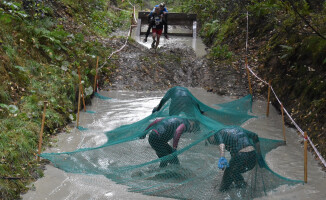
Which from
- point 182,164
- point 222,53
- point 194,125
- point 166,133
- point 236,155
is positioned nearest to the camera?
point 236,155

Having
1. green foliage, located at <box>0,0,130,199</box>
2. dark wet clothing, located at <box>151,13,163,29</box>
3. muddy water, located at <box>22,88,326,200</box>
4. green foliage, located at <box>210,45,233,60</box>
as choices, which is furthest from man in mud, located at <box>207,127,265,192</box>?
dark wet clothing, located at <box>151,13,163,29</box>

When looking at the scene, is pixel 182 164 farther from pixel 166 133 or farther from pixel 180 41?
pixel 180 41

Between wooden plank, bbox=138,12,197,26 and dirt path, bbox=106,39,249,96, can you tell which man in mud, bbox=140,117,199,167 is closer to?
dirt path, bbox=106,39,249,96

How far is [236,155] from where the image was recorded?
197 inches

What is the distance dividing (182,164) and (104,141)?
7.81 feet

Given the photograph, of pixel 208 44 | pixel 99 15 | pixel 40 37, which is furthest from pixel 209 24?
pixel 40 37

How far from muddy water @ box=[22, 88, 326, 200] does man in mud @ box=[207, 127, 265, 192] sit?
2.19 ft

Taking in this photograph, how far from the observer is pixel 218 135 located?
505 centimetres

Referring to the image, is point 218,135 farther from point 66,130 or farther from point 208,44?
point 208,44

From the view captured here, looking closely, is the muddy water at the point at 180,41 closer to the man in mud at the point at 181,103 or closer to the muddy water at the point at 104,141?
the muddy water at the point at 104,141

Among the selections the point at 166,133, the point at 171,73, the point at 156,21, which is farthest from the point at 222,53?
the point at 166,133

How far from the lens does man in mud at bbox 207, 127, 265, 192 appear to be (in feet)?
16.3

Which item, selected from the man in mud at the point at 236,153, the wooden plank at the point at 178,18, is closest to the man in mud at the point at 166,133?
the man in mud at the point at 236,153

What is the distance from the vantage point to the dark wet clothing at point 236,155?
497cm
